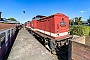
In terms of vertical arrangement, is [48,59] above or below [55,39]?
below

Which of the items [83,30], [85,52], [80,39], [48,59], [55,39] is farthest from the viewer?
[83,30]

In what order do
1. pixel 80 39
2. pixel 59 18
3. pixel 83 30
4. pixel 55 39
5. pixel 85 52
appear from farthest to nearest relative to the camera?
1. pixel 83 30
2. pixel 59 18
3. pixel 55 39
4. pixel 80 39
5. pixel 85 52

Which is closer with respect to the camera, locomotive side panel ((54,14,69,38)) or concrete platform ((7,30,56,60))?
concrete platform ((7,30,56,60))

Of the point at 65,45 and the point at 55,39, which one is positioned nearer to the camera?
the point at 55,39

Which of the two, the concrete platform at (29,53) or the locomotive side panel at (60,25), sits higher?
the locomotive side panel at (60,25)

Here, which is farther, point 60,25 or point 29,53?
point 60,25

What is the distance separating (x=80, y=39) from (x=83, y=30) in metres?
10.1

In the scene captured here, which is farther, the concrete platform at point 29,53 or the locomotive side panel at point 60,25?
the locomotive side panel at point 60,25

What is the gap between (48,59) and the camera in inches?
168

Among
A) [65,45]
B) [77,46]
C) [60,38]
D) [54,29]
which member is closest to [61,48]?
[65,45]

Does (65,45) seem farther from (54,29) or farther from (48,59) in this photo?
(48,59)

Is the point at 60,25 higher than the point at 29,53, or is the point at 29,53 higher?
the point at 60,25

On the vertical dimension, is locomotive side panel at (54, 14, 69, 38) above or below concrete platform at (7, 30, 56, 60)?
above

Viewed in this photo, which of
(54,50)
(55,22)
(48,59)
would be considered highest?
(55,22)
